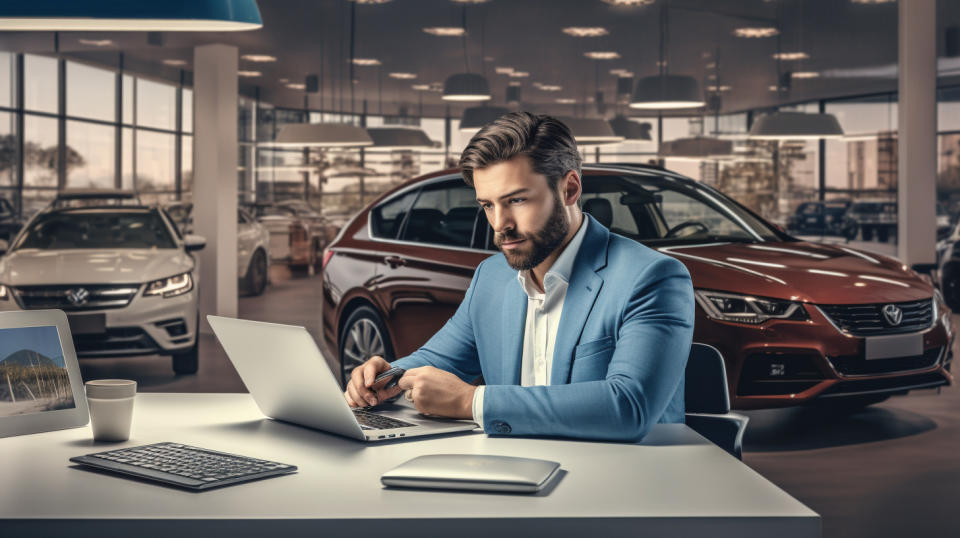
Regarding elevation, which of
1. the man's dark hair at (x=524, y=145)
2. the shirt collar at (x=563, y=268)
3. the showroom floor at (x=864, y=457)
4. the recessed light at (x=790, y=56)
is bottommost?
the showroom floor at (x=864, y=457)

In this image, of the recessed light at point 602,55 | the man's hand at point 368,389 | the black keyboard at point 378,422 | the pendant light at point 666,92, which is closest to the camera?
the black keyboard at point 378,422

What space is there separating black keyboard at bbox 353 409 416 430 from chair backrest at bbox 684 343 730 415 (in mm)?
782

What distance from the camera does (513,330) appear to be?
2605 mm

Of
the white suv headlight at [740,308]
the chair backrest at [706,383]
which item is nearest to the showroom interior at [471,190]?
the white suv headlight at [740,308]

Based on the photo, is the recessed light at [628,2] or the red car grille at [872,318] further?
the recessed light at [628,2]

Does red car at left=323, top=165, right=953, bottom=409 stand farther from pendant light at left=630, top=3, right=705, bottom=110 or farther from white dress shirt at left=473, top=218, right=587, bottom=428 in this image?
pendant light at left=630, top=3, right=705, bottom=110

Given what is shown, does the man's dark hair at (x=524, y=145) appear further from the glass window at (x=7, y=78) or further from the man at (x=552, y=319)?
the glass window at (x=7, y=78)

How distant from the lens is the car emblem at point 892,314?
529 centimetres

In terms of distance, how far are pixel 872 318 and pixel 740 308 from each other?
27.6 inches

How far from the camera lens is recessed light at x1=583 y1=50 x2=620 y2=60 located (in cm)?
1589

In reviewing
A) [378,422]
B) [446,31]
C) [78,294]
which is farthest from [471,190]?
[446,31]

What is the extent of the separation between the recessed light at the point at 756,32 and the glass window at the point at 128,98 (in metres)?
10.1

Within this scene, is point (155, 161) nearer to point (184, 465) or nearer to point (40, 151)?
point (40, 151)

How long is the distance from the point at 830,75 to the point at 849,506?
48.1 feet
